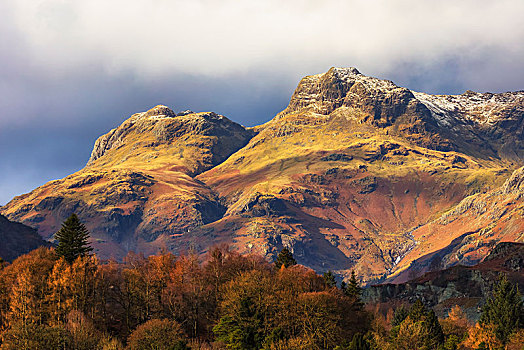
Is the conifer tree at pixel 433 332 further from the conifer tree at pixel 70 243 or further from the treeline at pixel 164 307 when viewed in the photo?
the conifer tree at pixel 70 243

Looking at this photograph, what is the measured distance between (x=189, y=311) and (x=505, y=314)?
83.4m

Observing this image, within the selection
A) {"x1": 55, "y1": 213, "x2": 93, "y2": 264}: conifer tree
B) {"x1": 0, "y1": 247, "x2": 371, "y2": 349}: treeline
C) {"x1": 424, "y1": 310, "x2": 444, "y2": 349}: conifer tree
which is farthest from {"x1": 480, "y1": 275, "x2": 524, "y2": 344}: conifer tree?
{"x1": 55, "y1": 213, "x2": 93, "y2": 264}: conifer tree

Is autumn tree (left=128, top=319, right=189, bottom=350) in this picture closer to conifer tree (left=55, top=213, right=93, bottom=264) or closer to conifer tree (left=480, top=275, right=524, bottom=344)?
conifer tree (left=55, top=213, right=93, bottom=264)

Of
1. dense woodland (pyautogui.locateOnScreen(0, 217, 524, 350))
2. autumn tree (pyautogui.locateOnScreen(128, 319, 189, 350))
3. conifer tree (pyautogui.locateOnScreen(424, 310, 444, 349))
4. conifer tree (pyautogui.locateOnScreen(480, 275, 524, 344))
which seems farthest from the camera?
conifer tree (pyautogui.locateOnScreen(424, 310, 444, 349))

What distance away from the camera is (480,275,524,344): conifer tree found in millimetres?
140625

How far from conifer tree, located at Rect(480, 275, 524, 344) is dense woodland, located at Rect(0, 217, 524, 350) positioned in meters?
0.27

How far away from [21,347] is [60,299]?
2491cm

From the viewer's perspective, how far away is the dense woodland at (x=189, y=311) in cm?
11894

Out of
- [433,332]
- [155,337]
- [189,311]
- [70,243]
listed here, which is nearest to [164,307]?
[189,311]

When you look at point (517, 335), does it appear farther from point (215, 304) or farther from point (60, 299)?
point (60, 299)

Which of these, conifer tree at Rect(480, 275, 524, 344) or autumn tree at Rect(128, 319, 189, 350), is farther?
conifer tree at Rect(480, 275, 524, 344)

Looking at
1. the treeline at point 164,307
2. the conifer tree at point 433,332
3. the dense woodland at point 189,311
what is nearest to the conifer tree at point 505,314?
the dense woodland at point 189,311

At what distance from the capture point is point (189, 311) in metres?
144

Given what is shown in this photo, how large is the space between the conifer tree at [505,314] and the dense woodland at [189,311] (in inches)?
10.4
